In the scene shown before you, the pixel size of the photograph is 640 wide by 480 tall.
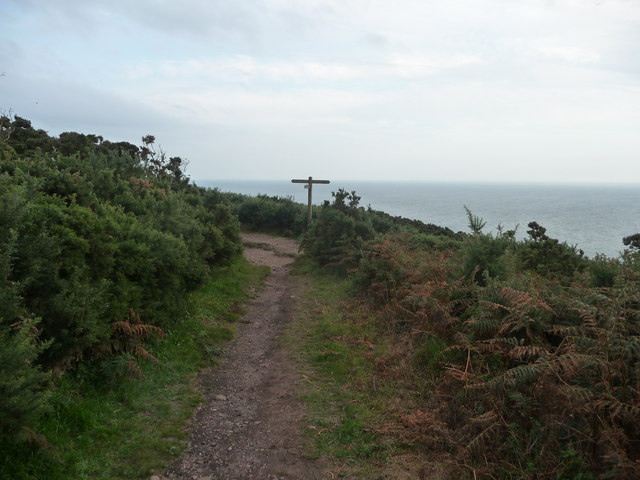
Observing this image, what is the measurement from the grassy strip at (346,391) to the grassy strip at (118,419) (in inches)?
64.8

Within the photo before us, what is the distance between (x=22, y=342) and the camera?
3.76m

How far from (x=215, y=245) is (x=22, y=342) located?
29.9 ft

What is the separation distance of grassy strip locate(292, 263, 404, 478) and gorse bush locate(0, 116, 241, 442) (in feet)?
8.72

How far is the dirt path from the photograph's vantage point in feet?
14.9

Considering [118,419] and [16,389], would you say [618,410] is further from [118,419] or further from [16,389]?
[118,419]

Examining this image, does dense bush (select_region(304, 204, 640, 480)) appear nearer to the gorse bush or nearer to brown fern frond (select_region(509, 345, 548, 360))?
brown fern frond (select_region(509, 345, 548, 360))

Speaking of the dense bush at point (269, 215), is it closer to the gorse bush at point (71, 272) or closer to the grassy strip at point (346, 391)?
the grassy strip at point (346, 391)

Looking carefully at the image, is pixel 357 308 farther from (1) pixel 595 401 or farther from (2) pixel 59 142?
(2) pixel 59 142

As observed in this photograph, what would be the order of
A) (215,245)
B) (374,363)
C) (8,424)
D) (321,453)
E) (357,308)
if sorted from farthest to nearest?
1. (215,245)
2. (357,308)
3. (374,363)
4. (321,453)
5. (8,424)

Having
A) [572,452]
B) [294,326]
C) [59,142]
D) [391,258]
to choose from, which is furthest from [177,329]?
[59,142]

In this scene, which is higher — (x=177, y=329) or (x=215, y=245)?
(x=215, y=245)

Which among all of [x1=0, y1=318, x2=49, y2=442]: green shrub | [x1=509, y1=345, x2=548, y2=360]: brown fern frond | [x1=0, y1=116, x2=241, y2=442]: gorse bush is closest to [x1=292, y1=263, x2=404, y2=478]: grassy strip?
[x1=509, y1=345, x2=548, y2=360]: brown fern frond

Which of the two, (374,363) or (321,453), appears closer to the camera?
(321,453)

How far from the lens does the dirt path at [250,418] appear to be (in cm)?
454
